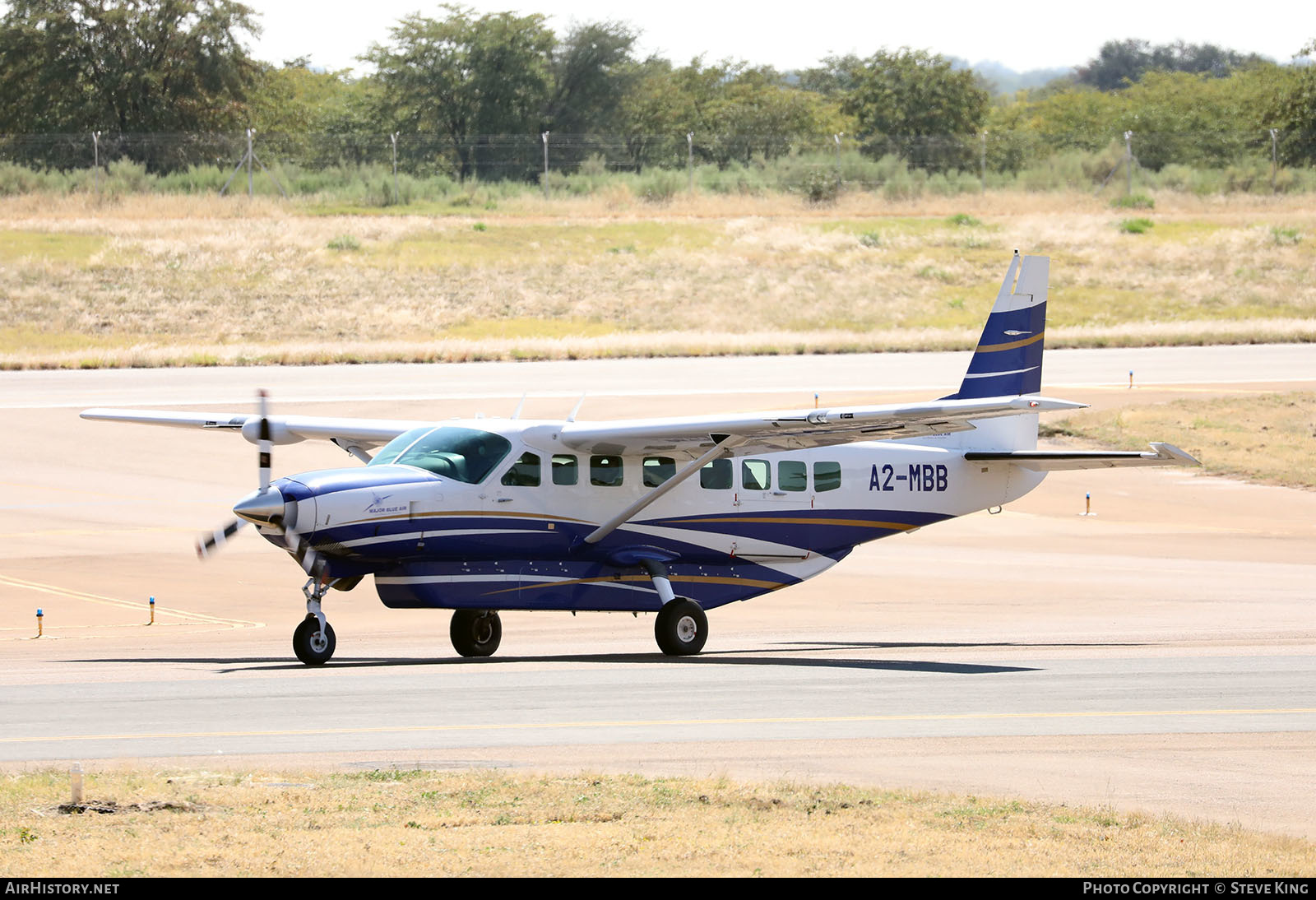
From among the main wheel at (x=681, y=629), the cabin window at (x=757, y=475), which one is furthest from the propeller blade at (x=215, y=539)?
the cabin window at (x=757, y=475)

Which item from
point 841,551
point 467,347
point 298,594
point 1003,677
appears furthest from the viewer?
point 467,347

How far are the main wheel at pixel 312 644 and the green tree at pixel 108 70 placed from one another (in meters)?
66.3

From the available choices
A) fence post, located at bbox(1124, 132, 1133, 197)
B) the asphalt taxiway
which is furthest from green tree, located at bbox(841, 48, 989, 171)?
the asphalt taxiway

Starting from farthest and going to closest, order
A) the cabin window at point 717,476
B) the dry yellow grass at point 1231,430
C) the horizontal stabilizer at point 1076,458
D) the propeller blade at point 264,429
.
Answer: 1. the dry yellow grass at point 1231,430
2. the cabin window at point 717,476
3. the horizontal stabilizer at point 1076,458
4. the propeller blade at point 264,429

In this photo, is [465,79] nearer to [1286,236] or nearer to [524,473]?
[1286,236]

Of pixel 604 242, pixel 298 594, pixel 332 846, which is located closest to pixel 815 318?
pixel 604 242

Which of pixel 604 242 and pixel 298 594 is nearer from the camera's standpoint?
pixel 298 594

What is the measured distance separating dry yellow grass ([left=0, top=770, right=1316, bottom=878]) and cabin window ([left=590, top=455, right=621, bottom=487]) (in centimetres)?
773

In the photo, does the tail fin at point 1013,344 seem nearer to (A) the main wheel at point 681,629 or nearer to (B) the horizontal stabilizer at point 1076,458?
(B) the horizontal stabilizer at point 1076,458

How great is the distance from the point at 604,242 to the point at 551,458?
51894 millimetres

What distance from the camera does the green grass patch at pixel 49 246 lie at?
62875 mm

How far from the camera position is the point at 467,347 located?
5222 cm

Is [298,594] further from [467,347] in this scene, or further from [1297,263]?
[1297,263]

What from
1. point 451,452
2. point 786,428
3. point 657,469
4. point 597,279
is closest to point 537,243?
point 597,279
